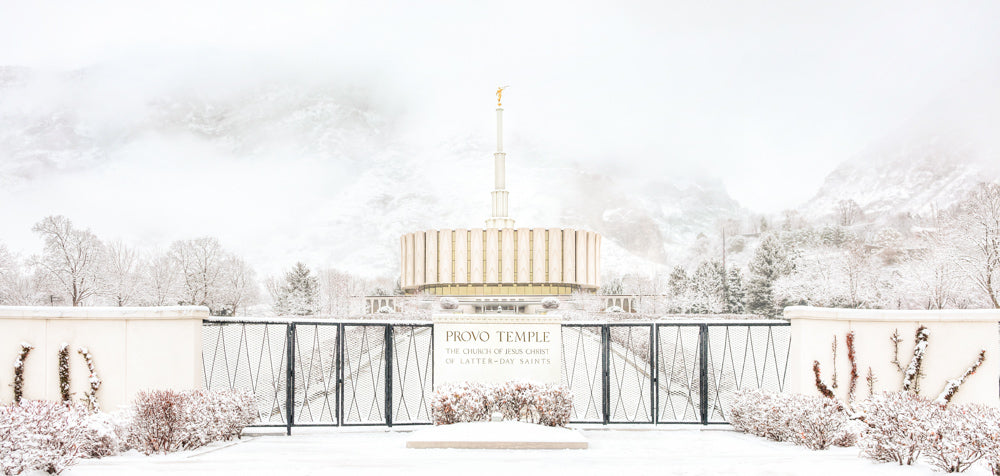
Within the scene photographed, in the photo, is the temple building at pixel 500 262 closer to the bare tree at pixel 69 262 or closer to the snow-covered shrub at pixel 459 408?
the bare tree at pixel 69 262

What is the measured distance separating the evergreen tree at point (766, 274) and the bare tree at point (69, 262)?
51.0 m

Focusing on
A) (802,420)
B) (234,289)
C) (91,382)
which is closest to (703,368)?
(802,420)

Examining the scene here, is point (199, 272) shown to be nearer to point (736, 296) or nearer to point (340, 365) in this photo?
point (736, 296)

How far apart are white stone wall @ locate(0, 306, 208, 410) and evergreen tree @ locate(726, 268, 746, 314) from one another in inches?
2175

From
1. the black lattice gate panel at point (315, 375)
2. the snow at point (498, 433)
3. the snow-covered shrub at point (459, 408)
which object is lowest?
the black lattice gate panel at point (315, 375)

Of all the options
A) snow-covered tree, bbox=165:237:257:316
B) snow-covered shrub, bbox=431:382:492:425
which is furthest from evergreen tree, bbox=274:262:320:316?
snow-covered shrub, bbox=431:382:492:425

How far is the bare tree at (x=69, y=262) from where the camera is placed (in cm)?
4609

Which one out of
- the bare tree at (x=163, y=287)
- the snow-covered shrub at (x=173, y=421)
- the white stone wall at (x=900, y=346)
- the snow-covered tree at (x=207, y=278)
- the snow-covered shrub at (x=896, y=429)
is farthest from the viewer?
the snow-covered tree at (x=207, y=278)

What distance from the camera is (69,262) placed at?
4628cm

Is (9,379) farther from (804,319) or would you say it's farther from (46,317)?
(804,319)

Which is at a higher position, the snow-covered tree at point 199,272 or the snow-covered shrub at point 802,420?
the snow-covered tree at point 199,272

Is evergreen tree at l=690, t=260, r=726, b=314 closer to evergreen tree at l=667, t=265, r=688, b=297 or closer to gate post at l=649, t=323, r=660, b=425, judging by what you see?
evergreen tree at l=667, t=265, r=688, b=297

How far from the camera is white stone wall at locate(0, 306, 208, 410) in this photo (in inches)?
448

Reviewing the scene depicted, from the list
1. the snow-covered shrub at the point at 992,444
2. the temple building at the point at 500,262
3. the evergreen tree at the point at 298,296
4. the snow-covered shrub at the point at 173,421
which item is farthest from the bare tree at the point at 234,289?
the snow-covered shrub at the point at 992,444
